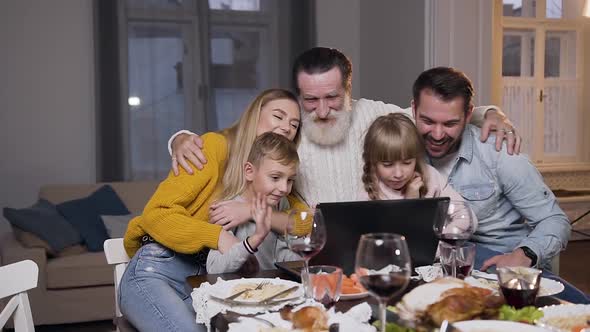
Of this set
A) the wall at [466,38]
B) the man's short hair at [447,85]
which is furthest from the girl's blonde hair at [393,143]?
the wall at [466,38]

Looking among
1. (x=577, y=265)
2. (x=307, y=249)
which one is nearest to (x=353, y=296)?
(x=307, y=249)

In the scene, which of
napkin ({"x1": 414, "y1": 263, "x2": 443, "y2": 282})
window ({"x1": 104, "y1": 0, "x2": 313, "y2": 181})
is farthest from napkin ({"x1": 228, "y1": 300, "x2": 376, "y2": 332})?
window ({"x1": 104, "y1": 0, "x2": 313, "y2": 181})

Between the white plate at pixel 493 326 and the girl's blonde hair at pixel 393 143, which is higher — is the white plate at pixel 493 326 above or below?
below

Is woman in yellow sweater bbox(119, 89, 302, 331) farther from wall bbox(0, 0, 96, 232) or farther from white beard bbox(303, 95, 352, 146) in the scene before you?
wall bbox(0, 0, 96, 232)

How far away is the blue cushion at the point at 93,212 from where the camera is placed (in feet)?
14.9

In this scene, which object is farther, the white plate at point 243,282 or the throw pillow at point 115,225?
the throw pillow at point 115,225

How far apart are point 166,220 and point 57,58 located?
409 centimetres

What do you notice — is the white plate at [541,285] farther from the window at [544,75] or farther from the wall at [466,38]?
the window at [544,75]

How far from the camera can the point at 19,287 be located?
180 cm

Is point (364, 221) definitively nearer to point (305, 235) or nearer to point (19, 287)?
point (305, 235)

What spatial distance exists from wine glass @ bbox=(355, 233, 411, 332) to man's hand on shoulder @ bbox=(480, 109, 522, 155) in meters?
1.36

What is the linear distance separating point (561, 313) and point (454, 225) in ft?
1.19

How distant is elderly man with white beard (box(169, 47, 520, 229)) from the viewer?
248 centimetres

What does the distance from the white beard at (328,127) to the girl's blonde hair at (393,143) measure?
0.14 meters
